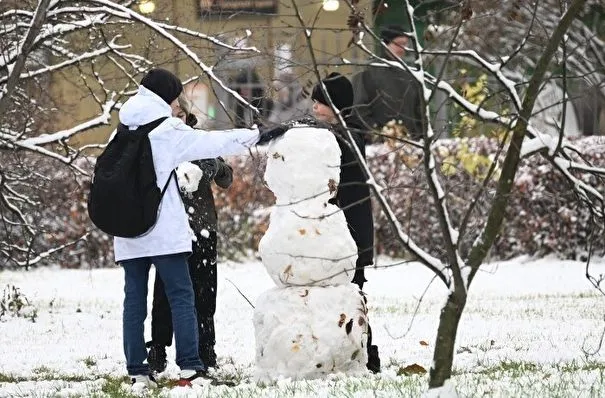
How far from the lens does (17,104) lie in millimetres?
11867

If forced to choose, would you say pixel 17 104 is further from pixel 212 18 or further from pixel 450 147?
pixel 450 147

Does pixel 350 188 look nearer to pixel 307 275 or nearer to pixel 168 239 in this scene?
pixel 307 275

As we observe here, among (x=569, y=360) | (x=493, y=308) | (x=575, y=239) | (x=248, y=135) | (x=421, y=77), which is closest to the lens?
(x=421, y=77)

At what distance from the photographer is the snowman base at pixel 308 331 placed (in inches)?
262

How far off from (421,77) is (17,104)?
705 cm

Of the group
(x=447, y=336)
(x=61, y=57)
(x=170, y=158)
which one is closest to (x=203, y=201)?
(x=170, y=158)

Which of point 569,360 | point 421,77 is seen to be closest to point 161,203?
point 421,77

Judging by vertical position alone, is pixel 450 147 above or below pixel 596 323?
above

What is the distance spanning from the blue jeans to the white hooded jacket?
95mm

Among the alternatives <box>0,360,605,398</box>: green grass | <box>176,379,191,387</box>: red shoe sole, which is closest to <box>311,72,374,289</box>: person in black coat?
<box>0,360,605,398</box>: green grass

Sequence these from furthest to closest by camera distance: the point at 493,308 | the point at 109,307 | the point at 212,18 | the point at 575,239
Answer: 1. the point at 575,239
2. the point at 109,307
3. the point at 493,308
4. the point at 212,18

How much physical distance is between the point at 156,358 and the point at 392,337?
1.53m

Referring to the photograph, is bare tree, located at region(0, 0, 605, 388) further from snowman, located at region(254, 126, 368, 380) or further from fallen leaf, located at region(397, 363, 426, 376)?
fallen leaf, located at region(397, 363, 426, 376)

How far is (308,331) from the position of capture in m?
6.65
